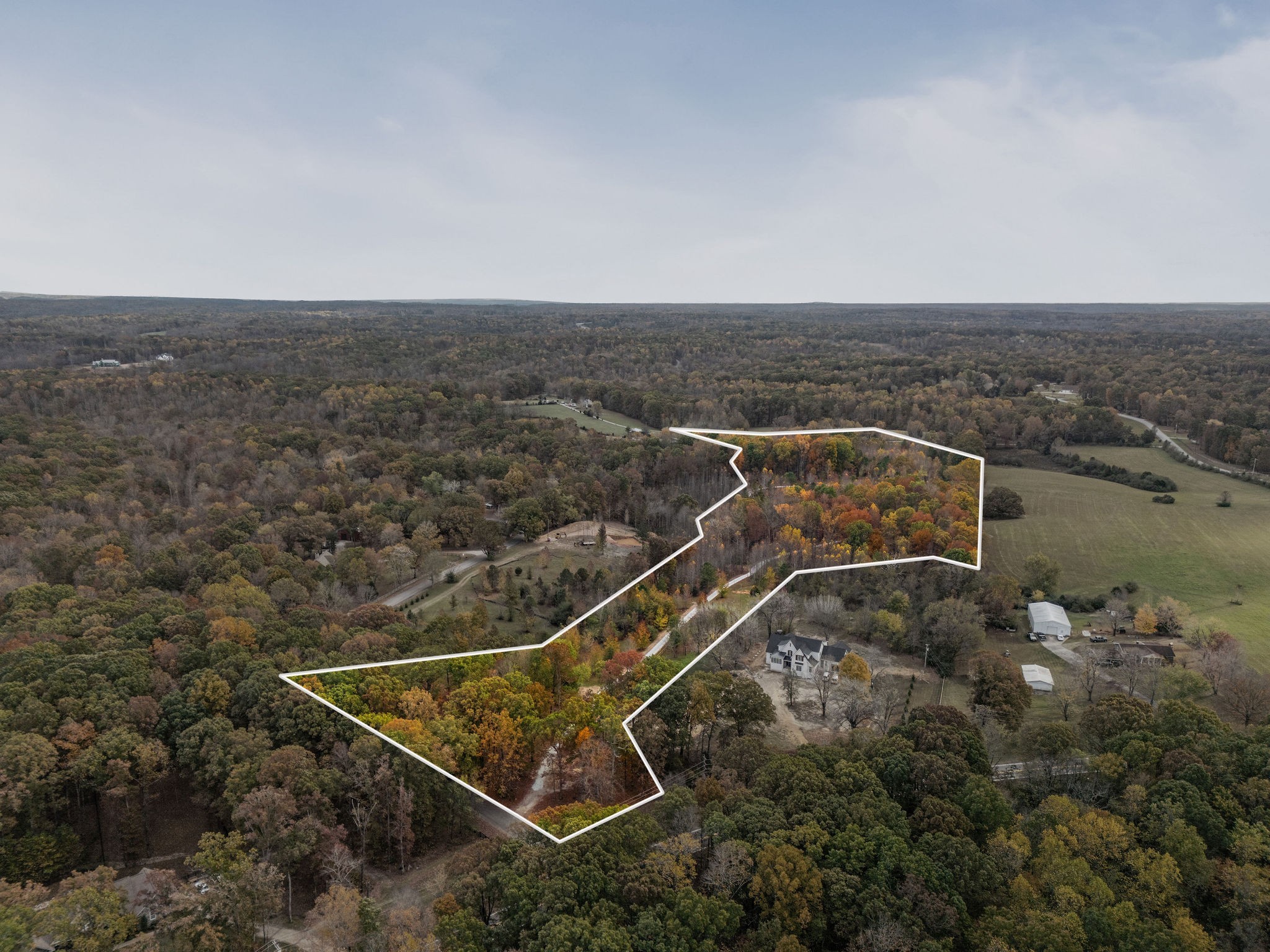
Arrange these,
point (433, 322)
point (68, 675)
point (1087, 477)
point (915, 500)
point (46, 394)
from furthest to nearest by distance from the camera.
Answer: point (433, 322) → point (46, 394) → point (1087, 477) → point (68, 675) → point (915, 500)

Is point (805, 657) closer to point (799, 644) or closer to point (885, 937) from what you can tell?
point (799, 644)

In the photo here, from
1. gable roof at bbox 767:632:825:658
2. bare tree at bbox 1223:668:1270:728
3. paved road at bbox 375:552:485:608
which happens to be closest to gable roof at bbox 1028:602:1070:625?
bare tree at bbox 1223:668:1270:728

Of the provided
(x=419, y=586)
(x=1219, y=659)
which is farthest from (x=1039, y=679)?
(x=419, y=586)

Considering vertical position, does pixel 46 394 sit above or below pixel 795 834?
above

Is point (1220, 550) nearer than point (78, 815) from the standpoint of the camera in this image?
No

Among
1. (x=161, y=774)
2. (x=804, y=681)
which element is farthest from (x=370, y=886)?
(x=804, y=681)

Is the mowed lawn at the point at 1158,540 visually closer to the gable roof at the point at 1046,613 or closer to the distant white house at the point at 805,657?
the gable roof at the point at 1046,613

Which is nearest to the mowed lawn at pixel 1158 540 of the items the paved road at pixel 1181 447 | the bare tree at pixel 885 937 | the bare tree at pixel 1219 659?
the paved road at pixel 1181 447

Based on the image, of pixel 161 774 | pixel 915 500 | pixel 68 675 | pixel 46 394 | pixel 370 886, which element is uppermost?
pixel 915 500

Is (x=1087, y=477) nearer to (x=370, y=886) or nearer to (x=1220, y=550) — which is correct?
(x=1220, y=550)
